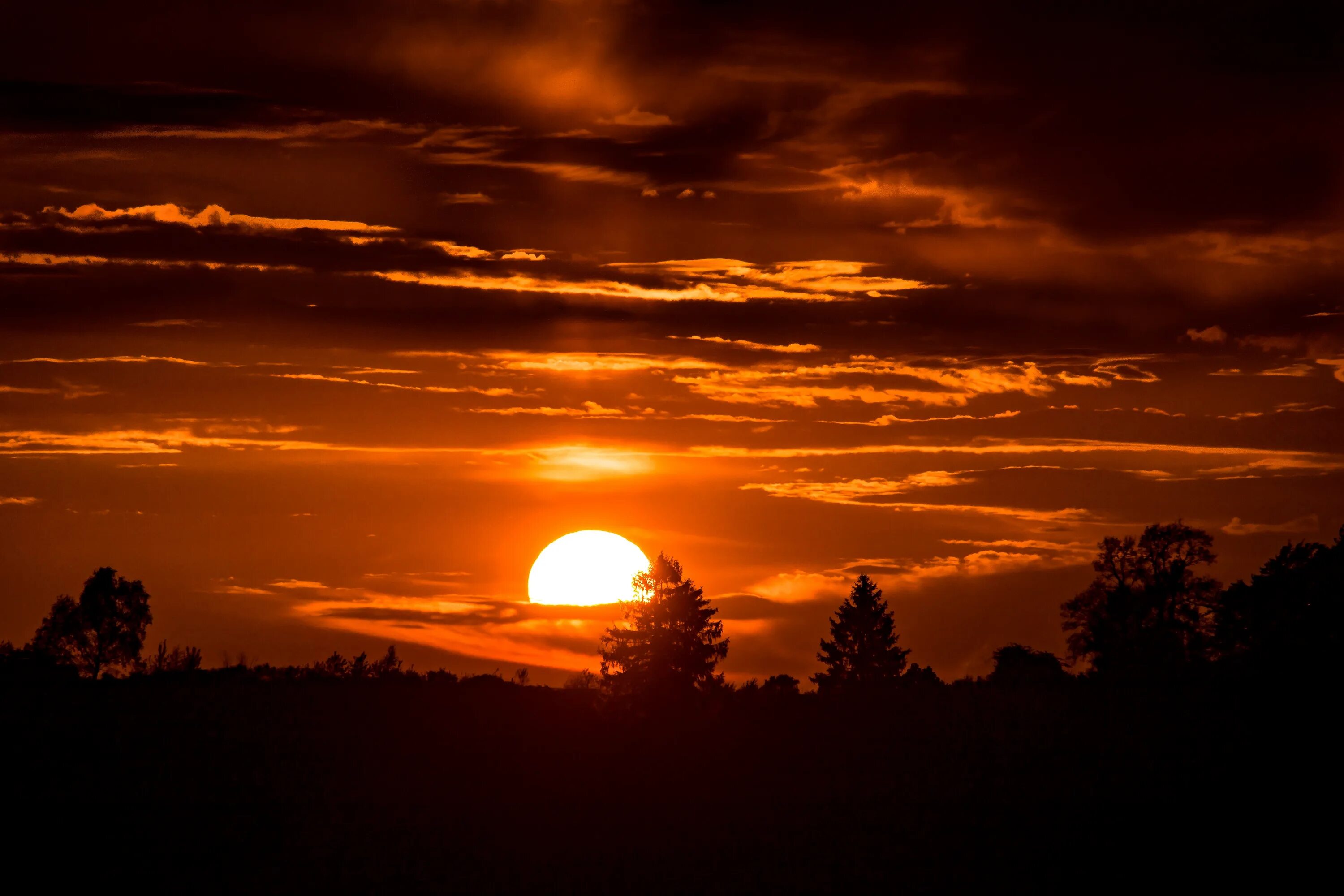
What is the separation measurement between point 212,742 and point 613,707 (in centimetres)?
1440

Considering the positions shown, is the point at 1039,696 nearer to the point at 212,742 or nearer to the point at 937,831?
the point at 937,831

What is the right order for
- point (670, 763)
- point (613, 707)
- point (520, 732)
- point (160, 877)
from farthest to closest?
point (613, 707)
point (520, 732)
point (670, 763)
point (160, 877)

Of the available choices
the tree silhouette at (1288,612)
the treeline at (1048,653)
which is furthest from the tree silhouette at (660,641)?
the tree silhouette at (1288,612)

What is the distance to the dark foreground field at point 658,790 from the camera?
30.4 m

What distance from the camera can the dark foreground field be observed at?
1196 inches

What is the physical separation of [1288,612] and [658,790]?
97.2ft

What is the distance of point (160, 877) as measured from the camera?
2938cm

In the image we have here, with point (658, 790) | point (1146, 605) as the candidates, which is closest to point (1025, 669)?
point (1146, 605)

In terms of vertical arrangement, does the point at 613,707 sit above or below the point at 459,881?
above

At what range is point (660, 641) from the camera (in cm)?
5538

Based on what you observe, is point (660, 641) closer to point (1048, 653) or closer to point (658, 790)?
point (658, 790)

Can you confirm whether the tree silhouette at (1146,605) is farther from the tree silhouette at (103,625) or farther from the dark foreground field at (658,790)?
the tree silhouette at (103,625)

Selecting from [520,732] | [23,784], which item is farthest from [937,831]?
[23,784]

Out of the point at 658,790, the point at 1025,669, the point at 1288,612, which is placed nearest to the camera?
the point at 658,790
